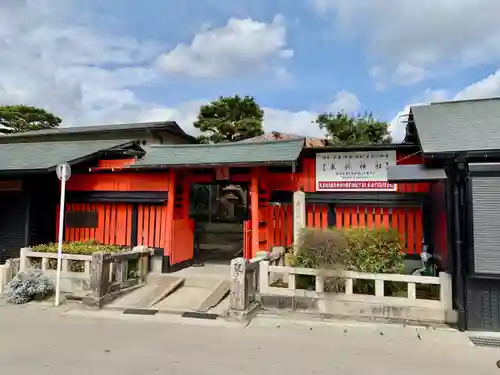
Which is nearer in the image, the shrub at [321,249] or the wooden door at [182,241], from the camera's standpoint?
the shrub at [321,249]

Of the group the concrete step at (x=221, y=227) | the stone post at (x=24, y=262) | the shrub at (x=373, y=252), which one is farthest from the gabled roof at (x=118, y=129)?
the shrub at (x=373, y=252)

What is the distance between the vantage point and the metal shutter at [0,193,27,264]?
9.91 meters

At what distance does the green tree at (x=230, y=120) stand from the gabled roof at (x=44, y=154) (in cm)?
1269

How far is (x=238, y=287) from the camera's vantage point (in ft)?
22.6

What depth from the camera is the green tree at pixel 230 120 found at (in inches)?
927

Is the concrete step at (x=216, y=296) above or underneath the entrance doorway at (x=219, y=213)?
underneath

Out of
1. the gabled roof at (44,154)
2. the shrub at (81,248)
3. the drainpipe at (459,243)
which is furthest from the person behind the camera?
the gabled roof at (44,154)

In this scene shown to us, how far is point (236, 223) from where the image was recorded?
2169cm

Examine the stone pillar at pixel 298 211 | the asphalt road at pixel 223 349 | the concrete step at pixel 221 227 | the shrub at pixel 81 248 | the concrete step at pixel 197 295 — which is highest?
the stone pillar at pixel 298 211

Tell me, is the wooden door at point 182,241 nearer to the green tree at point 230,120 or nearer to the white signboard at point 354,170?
the white signboard at point 354,170

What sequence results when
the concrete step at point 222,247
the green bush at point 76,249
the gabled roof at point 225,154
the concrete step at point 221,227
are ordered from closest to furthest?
1. the gabled roof at point 225,154
2. the green bush at point 76,249
3. the concrete step at point 222,247
4. the concrete step at point 221,227

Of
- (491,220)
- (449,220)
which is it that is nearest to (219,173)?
(449,220)

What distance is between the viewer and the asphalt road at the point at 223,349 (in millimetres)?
4676

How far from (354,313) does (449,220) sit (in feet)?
7.39
